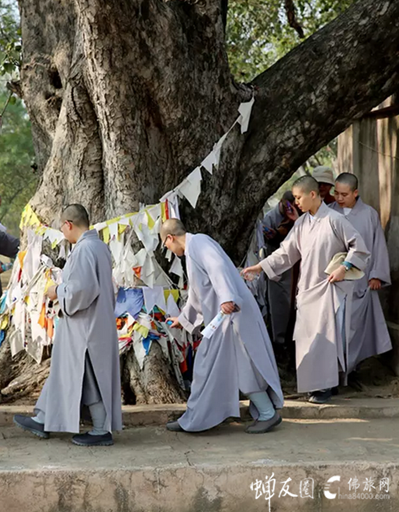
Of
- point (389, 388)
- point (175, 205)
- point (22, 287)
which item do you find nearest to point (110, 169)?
point (175, 205)

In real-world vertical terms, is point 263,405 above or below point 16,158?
below

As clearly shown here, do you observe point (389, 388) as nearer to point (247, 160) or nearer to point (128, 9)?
point (247, 160)

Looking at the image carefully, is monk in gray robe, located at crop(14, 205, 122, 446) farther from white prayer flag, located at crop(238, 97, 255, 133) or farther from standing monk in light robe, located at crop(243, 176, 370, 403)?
white prayer flag, located at crop(238, 97, 255, 133)

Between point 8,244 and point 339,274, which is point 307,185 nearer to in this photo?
point 339,274

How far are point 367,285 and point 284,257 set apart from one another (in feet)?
3.53

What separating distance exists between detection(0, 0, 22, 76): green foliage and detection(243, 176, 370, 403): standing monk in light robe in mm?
4076

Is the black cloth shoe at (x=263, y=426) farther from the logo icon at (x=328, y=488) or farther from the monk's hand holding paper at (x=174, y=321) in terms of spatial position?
the logo icon at (x=328, y=488)

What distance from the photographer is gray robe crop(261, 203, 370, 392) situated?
6.98m

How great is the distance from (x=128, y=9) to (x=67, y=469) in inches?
141

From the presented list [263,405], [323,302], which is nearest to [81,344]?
[263,405]

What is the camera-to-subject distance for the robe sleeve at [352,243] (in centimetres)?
692

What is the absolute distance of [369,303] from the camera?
312 inches

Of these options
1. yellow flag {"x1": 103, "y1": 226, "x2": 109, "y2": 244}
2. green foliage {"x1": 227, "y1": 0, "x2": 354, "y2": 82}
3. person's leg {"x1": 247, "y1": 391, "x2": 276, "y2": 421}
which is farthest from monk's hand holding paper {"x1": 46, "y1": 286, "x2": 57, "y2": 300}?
green foliage {"x1": 227, "y1": 0, "x2": 354, "y2": 82}

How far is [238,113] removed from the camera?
8000 millimetres
